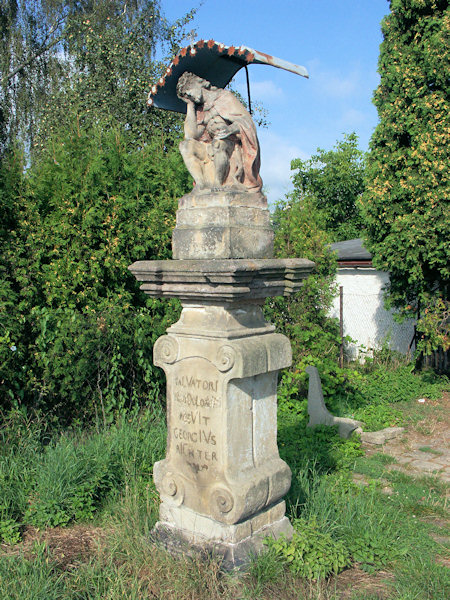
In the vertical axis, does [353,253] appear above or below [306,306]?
above

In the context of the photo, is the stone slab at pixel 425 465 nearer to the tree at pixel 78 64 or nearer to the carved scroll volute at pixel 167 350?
the carved scroll volute at pixel 167 350

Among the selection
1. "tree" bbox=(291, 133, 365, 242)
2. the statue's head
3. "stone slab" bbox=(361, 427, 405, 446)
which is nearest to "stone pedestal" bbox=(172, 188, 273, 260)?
the statue's head

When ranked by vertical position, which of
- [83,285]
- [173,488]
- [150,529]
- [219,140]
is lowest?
[150,529]

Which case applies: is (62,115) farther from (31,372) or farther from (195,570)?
(195,570)

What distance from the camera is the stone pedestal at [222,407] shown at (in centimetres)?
318

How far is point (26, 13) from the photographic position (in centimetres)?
1391

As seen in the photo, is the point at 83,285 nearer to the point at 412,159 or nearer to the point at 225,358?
the point at 225,358

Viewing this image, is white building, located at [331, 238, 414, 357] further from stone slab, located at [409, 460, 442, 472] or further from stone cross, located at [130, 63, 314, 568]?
stone cross, located at [130, 63, 314, 568]

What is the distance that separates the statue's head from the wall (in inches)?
343

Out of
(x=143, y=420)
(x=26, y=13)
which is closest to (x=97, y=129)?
(x=143, y=420)

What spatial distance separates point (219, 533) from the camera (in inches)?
128

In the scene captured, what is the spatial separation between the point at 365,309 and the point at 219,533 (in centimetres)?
975

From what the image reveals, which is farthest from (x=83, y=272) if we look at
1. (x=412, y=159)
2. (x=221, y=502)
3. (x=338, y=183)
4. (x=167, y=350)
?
(x=338, y=183)

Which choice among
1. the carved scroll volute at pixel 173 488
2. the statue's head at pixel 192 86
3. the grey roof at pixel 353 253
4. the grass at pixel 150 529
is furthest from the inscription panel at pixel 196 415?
the grey roof at pixel 353 253
